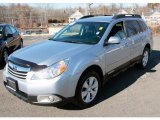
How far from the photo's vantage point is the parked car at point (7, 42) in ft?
27.4

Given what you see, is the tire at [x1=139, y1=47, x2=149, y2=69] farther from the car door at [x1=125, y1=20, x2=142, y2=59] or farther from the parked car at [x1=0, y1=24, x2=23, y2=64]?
the parked car at [x1=0, y1=24, x2=23, y2=64]

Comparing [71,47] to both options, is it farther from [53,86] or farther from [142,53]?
[142,53]

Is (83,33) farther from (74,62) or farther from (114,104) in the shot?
(114,104)

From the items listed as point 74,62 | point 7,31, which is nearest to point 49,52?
point 74,62

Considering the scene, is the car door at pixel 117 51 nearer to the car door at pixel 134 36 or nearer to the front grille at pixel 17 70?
the car door at pixel 134 36

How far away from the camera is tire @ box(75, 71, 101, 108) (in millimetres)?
4461

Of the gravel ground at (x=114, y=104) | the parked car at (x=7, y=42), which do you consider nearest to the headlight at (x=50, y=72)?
the gravel ground at (x=114, y=104)

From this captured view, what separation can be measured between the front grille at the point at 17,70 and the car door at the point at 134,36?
9.89ft

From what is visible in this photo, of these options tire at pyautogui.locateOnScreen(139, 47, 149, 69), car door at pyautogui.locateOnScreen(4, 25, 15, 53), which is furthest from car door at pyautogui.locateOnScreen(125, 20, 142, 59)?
car door at pyautogui.locateOnScreen(4, 25, 15, 53)

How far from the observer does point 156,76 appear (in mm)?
6777

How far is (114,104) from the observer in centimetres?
485

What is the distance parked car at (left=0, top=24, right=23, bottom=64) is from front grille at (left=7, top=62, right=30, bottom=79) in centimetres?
382

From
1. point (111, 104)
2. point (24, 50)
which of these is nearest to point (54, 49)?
point (24, 50)

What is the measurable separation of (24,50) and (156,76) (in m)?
3.73
